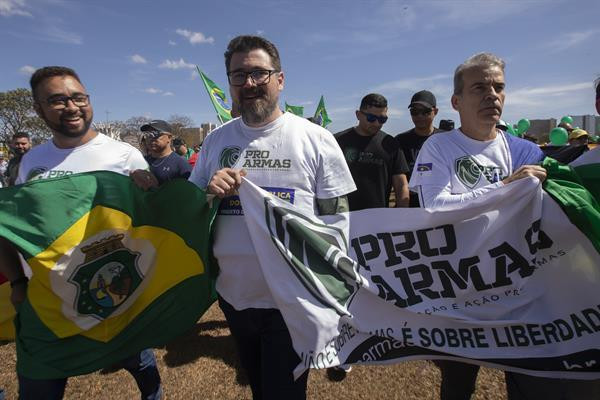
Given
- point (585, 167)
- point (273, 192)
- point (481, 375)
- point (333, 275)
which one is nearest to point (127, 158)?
point (273, 192)

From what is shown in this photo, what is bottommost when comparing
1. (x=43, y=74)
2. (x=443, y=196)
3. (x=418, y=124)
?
(x=443, y=196)

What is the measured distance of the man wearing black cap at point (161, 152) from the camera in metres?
5.06

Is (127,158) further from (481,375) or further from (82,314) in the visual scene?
(481,375)

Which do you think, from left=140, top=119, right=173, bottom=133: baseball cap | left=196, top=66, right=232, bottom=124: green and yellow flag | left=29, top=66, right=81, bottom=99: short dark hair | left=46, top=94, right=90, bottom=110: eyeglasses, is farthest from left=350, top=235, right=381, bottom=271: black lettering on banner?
left=196, top=66, right=232, bottom=124: green and yellow flag

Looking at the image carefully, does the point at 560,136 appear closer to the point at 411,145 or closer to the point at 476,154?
the point at 411,145

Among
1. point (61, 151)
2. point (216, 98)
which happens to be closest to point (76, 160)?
point (61, 151)

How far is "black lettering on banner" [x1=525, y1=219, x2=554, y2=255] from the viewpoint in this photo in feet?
6.81

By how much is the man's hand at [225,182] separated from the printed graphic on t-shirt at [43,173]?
3.64 feet

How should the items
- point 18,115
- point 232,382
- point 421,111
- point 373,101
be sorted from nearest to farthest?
1. point 232,382
2. point 373,101
3. point 421,111
4. point 18,115

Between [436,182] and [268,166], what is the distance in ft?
3.40

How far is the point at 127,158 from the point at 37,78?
73 centimetres

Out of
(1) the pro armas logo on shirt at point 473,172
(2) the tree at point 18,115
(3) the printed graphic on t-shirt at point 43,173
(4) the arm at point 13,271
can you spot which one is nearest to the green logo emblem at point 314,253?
(1) the pro armas logo on shirt at point 473,172

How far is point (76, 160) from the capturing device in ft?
7.94

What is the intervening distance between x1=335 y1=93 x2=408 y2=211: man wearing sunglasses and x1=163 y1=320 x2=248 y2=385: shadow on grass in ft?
7.11
